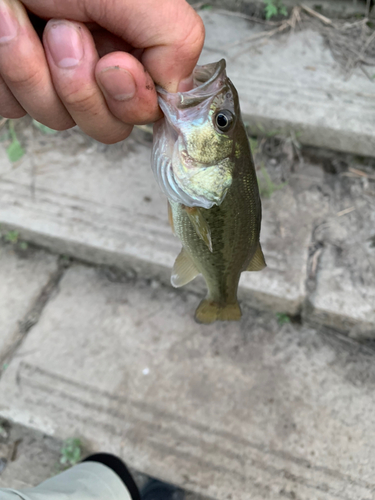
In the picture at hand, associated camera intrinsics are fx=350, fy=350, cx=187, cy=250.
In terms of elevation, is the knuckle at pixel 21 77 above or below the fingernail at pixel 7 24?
below

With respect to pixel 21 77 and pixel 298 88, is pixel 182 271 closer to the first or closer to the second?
pixel 21 77

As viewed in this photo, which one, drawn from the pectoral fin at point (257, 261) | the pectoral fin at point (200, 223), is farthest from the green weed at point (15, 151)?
the pectoral fin at point (257, 261)

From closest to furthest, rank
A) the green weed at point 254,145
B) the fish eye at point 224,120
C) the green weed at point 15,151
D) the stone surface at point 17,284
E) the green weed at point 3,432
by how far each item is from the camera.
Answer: the fish eye at point 224,120 < the green weed at point 3,432 < the stone surface at point 17,284 < the green weed at point 254,145 < the green weed at point 15,151

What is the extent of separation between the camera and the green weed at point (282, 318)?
6.89 feet

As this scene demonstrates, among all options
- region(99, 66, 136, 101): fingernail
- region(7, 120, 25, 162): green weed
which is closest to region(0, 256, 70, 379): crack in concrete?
region(7, 120, 25, 162): green weed

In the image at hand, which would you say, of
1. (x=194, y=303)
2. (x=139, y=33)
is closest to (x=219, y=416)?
(x=194, y=303)

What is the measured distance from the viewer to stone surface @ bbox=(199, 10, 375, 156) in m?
2.22

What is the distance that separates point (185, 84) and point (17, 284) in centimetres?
188

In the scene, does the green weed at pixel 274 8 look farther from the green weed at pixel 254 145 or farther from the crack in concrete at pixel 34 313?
the crack in concrete at pixel 34 313

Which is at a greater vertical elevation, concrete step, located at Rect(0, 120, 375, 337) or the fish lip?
the fish lip

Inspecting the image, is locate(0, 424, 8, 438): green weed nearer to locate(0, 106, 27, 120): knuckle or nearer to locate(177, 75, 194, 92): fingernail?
locate(0, 106, 27, 120): knuckle

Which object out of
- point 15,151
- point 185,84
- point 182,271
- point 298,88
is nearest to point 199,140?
point 185,84

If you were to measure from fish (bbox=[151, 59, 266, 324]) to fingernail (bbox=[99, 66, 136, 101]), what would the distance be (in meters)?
0.12

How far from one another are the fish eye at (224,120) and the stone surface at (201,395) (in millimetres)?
1325
